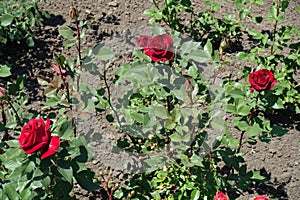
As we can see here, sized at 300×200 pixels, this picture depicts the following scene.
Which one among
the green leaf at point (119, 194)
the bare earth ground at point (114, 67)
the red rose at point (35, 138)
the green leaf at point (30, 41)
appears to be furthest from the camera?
the green leaf at point (30, 41)

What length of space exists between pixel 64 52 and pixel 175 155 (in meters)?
1.55

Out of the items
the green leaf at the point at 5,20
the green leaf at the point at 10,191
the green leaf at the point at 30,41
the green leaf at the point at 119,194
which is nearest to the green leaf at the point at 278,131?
the green leaf at the point at 119,194

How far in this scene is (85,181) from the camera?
1.59 metres

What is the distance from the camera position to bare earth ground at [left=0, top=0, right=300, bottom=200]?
2457 mm

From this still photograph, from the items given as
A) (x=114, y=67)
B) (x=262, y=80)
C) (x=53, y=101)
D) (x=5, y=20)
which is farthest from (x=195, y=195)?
(x=5, y=20)

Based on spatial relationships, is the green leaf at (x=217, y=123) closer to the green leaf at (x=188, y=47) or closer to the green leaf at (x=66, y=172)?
the green leaf at (x=188, y=47)

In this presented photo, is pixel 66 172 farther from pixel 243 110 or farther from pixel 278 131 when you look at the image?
pixel 278 131

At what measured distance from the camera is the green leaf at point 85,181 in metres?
1.58

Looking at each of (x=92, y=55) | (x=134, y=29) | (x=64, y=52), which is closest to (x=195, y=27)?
(x=134, y=29)

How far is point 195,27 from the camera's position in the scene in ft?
10.7

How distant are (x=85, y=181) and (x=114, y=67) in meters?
1.62

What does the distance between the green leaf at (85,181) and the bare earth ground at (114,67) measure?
0.32 meters

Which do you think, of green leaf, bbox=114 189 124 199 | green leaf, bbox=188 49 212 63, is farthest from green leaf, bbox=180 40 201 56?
green leaf, bbox=114 189 124 199

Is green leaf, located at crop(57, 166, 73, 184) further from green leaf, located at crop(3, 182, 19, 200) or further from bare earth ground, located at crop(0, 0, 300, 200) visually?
bare earth ground, located at crop(0, 0, 300, 200)
